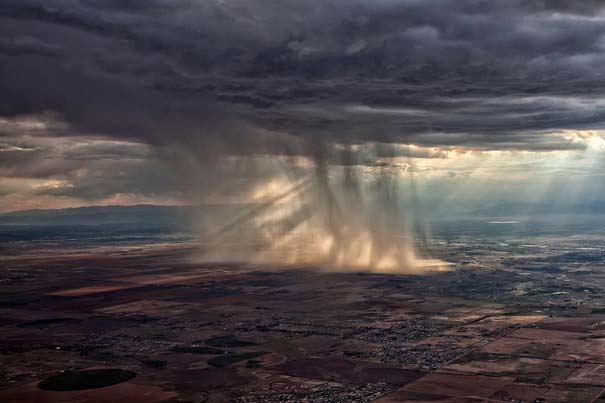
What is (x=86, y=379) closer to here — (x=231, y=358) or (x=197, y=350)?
(x=231, y=358)

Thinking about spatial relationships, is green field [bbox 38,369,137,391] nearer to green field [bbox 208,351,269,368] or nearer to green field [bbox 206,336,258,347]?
green field [bbox 208,351,269,368]

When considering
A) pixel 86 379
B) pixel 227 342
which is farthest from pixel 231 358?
pixel 86 379

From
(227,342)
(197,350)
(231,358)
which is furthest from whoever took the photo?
(227,342)

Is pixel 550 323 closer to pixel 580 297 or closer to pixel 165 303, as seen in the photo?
pixel 580 297

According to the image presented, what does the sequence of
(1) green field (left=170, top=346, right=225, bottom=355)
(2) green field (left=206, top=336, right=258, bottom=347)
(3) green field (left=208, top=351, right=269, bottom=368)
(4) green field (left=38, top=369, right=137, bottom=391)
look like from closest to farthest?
(4) green field (left=38, top=369, right=137, bottom=391) → (3) green field (left=208, top=351, right=269, bottom=368) → (1) green field (left=170, top=346, right=225, bottom=355) → (2) green field (left=206, top=336, right=258, bottom=347)

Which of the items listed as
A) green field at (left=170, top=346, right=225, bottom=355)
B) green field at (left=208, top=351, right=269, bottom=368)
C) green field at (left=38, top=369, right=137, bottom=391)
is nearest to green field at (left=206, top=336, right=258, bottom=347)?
green field at (left=170, top=346, right=225, bottom=355)

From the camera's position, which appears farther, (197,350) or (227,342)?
(227,342)

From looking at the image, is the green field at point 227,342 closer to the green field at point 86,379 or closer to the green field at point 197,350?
the green field at point 197,350

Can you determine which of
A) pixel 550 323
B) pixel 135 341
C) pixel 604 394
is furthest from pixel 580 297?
pixel 135 341

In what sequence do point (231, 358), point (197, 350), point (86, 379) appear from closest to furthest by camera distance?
1. point (86, 379)
2. point (231, 358)
3. point (197, 350)

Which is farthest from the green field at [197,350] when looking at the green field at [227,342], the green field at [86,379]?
the green field at [86,379]

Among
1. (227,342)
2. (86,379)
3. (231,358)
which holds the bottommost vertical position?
(227,342)
